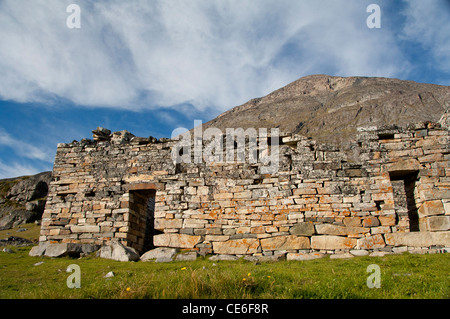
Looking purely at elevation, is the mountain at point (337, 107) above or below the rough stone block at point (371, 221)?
above

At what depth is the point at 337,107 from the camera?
302 ft

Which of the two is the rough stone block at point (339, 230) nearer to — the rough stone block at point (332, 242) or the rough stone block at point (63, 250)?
the rough stone block at point (332, 242)

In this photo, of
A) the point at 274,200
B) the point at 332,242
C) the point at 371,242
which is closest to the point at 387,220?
the point at 371,242

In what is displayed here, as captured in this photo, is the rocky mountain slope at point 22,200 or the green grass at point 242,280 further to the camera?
the rocky mountain slope at point 22,200

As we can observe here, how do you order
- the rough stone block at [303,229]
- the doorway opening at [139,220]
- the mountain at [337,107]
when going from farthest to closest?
the mountain at [337,107] → the doorway opening at [139,220] → the rough stone block at [303,229]

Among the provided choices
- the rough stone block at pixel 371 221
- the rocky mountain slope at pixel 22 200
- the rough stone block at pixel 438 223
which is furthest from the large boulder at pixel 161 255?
the rocky mountain slope at pixel 22 200

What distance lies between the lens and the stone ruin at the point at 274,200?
942 centimetres

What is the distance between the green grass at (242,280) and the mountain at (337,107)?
56.4 meters

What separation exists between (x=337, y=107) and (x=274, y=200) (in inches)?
3550

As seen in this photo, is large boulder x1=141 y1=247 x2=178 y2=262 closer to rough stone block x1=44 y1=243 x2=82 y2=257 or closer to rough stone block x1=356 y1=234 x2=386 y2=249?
rough stone block x1=44 y1=243 x2=82 y2=257

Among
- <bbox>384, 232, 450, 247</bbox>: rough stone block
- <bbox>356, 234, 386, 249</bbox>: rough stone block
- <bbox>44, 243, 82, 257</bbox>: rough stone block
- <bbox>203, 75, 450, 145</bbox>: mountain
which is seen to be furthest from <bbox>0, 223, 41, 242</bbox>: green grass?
<bbox>203, 75, 450, 145</bbox>: mountain

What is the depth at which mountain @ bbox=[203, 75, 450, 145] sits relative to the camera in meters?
70.7

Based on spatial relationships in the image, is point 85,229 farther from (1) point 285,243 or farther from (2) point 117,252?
(1) point 285,243
